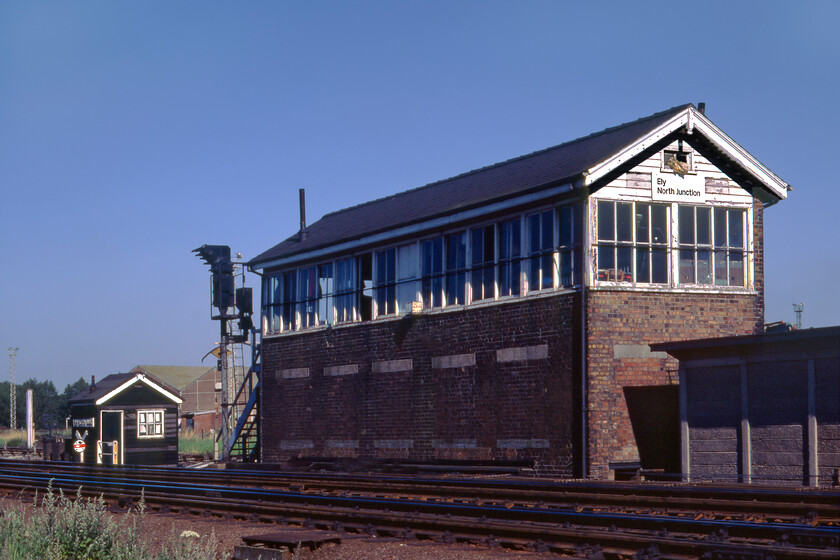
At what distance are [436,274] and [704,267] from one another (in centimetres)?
629

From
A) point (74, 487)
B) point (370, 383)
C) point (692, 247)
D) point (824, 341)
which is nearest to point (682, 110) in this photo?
point (692, 247)

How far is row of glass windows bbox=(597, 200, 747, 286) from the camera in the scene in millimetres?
20031

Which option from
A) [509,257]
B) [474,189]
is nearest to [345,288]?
[474,189]

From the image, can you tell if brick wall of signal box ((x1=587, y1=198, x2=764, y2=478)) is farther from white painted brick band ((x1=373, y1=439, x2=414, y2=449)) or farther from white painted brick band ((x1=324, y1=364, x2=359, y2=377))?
white painted brick band ((x1=324, y1=364, x2=359, y2=377))

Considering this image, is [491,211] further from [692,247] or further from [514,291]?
[692,247]

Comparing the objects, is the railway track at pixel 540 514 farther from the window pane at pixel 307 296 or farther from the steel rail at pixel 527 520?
the window pane at pixel 307 296

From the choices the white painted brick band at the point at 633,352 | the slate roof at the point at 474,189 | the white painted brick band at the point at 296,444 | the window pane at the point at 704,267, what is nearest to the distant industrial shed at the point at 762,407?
the white painted brick band at the point at 633,352

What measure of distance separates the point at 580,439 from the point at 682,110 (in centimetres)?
710

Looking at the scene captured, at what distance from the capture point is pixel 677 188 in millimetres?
20703

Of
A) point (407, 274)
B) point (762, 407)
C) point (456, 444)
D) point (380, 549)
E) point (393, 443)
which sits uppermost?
point (407, 274)

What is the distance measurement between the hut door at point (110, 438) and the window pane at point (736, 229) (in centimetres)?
2564

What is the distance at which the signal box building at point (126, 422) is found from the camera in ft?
124

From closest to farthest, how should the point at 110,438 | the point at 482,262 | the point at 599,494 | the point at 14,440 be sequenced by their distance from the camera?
the point at 599,494, the point at 482,262, the point at 110,438, the point at 14,440

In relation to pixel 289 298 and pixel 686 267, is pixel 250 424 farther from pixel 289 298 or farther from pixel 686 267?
pixel 686 267
